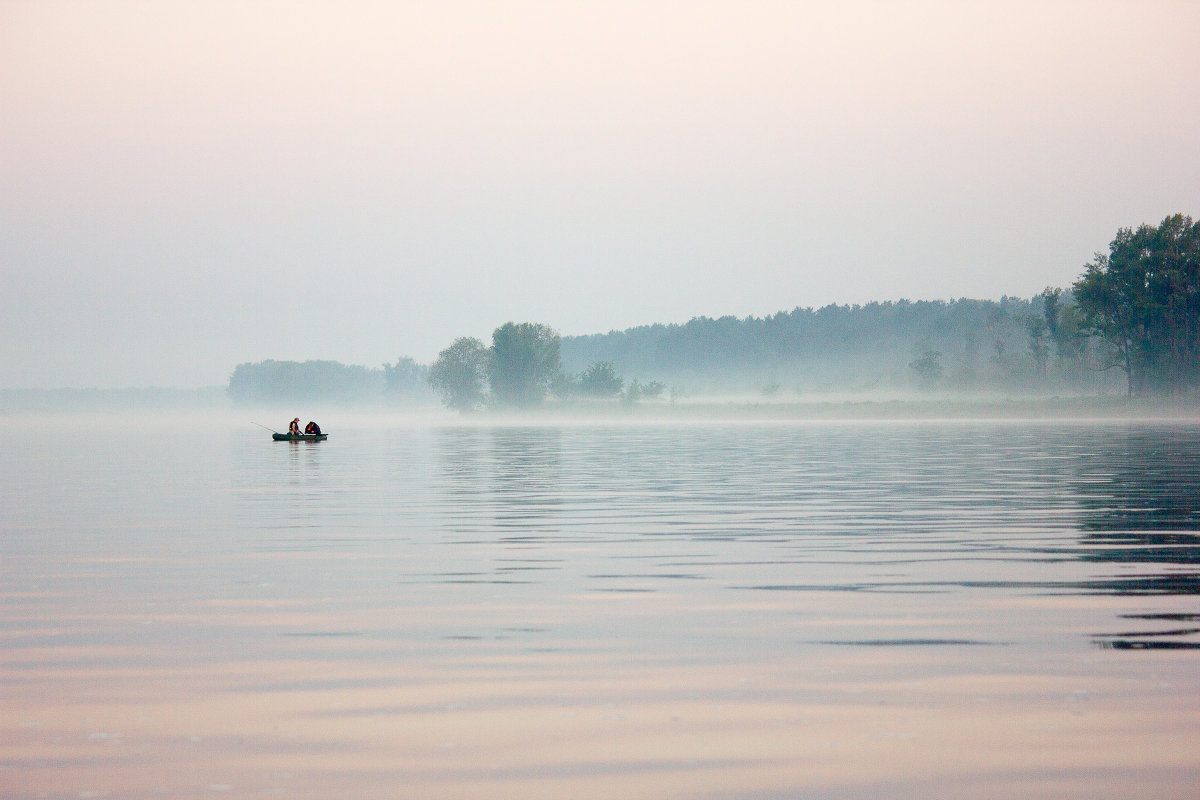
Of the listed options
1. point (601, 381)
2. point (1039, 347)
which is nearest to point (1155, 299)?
point (1039, 347)

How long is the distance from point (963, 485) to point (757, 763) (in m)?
28.3

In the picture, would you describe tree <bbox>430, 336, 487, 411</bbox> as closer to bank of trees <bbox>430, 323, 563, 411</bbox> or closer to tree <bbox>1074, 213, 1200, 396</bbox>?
bank of trees <bbox>430, 323, 563, 411</bbox>

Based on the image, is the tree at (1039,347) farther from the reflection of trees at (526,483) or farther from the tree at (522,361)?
the reflection of trees at (526,483)

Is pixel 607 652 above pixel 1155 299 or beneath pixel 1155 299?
beneath

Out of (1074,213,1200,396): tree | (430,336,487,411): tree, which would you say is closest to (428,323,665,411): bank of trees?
(430,336,487,411): tree

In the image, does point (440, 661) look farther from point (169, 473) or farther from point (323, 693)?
point (169, 473)

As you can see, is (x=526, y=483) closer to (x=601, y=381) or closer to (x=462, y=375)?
(x=601, y=381)

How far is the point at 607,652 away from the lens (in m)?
12.1

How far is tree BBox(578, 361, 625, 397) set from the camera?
17825cm

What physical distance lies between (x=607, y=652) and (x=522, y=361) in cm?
16858

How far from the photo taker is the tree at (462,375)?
185 metres

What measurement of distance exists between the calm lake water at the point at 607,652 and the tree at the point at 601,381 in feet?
491

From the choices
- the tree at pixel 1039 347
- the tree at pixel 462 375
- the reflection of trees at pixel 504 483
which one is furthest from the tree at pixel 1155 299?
the tree at pixel 462 375

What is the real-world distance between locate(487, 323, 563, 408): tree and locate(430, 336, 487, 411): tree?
387 cm
